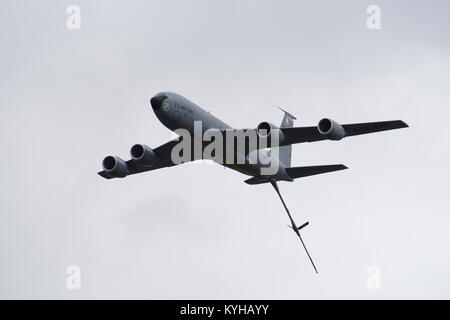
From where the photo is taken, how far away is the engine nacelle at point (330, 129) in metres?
49.5

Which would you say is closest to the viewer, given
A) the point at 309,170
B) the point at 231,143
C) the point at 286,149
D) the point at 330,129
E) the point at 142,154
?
the point at 330,129

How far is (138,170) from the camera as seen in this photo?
6078cm

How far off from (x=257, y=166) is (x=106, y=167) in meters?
11.5

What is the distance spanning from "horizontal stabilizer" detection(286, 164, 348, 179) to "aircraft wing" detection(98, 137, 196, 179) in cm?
935

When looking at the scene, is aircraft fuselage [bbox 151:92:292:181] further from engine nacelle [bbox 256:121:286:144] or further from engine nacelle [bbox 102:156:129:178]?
engine nacelle [bbox 102:156:129:178]

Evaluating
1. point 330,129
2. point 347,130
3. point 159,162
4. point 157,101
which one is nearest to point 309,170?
point 347,130

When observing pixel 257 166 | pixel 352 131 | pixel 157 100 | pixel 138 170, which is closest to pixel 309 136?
pixel 352 131

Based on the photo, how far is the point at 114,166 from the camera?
190ft

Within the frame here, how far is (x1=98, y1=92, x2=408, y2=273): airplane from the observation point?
50781mm

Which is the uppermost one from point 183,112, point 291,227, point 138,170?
point 183,112

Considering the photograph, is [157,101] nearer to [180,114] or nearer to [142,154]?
[180,114]

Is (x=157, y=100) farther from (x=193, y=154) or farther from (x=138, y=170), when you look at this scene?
(x=138, y=170)

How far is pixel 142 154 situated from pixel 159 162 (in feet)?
8.43

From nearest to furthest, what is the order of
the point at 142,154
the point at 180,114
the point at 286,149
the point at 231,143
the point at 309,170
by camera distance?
the point at 180,114, the point at 231,143, the point at 142,154, the point at 309,170, the point at 286,149
